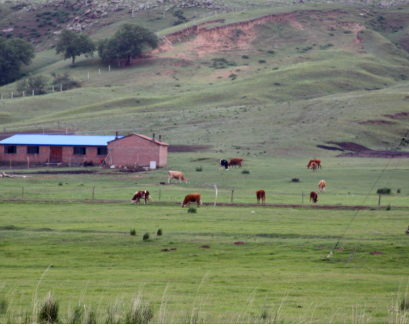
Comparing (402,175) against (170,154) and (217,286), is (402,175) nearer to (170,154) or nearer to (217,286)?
(170,154)

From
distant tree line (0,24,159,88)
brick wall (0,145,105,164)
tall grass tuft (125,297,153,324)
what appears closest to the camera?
tall grass tuft (125,297,153,324)

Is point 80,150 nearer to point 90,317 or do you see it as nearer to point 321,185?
point 321,185

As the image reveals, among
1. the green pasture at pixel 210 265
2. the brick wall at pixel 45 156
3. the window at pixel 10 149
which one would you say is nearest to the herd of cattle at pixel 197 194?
the green pasture at pixel 210 265

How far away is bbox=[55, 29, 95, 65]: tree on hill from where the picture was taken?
541 feet

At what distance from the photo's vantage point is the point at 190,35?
586ft

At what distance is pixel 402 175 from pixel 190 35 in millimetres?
126703

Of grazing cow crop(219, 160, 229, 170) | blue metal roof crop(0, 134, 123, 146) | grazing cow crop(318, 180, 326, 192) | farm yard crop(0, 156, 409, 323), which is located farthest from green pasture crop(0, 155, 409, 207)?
blue metal roof crop(0, 134, 123, 146)

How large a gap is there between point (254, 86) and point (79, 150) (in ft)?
222

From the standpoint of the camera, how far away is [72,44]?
165 metres

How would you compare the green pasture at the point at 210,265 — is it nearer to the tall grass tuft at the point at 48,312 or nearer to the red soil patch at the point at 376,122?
the tall grass tuft at the point at 48,312

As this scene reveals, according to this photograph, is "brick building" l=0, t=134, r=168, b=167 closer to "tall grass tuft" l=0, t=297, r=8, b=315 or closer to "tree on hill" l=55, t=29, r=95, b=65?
"tall grass tuft" l=0, t=297, r=8, b=315

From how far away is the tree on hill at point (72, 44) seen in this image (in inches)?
6496

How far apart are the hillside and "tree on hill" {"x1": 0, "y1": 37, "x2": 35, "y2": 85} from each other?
4964 mm

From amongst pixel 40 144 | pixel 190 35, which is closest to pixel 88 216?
pixel 40 144
